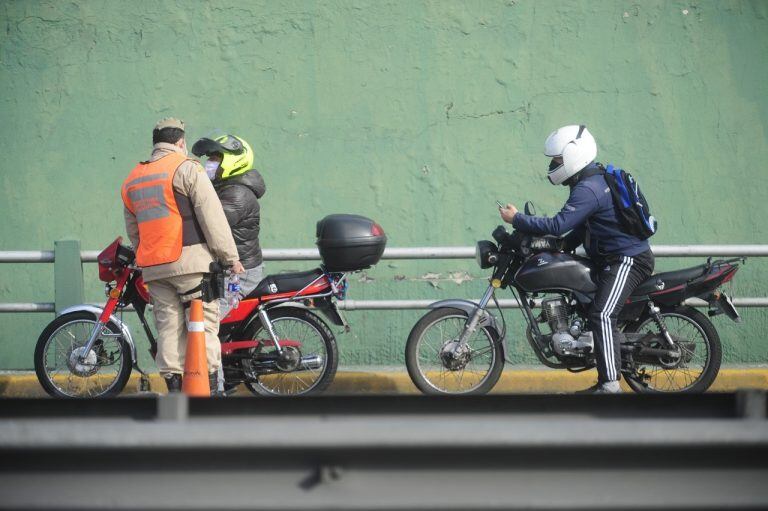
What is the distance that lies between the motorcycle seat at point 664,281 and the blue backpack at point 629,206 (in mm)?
351

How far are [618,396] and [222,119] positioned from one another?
6130 millimetres

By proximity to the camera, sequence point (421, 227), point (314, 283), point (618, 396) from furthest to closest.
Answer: point (421, 227) < point (314, 283) < point (618, 396)

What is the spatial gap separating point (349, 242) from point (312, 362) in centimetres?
92

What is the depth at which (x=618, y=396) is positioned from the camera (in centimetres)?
358

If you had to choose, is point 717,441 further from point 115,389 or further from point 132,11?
point 132,11

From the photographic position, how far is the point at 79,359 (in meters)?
6.98

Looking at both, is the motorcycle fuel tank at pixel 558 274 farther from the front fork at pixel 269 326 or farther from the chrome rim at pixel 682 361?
the front fork at pixel 269 326

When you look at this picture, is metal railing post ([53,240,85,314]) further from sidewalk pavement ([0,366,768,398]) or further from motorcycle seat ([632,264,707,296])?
motorcycle seat ([632,264,707,296])

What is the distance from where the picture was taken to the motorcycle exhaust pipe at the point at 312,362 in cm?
696

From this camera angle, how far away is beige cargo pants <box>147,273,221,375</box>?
647 cm

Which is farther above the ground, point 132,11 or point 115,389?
point 132,11

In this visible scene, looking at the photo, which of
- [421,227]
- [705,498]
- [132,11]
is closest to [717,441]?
[705,498]

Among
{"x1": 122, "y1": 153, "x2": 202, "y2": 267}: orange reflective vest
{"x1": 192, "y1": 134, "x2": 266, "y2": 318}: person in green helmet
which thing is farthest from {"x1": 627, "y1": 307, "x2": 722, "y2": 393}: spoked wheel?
{"x1": 122, "y1": 153, "x2": 202, "y2": 267}: orange reflective vest

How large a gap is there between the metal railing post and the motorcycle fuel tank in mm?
3640
